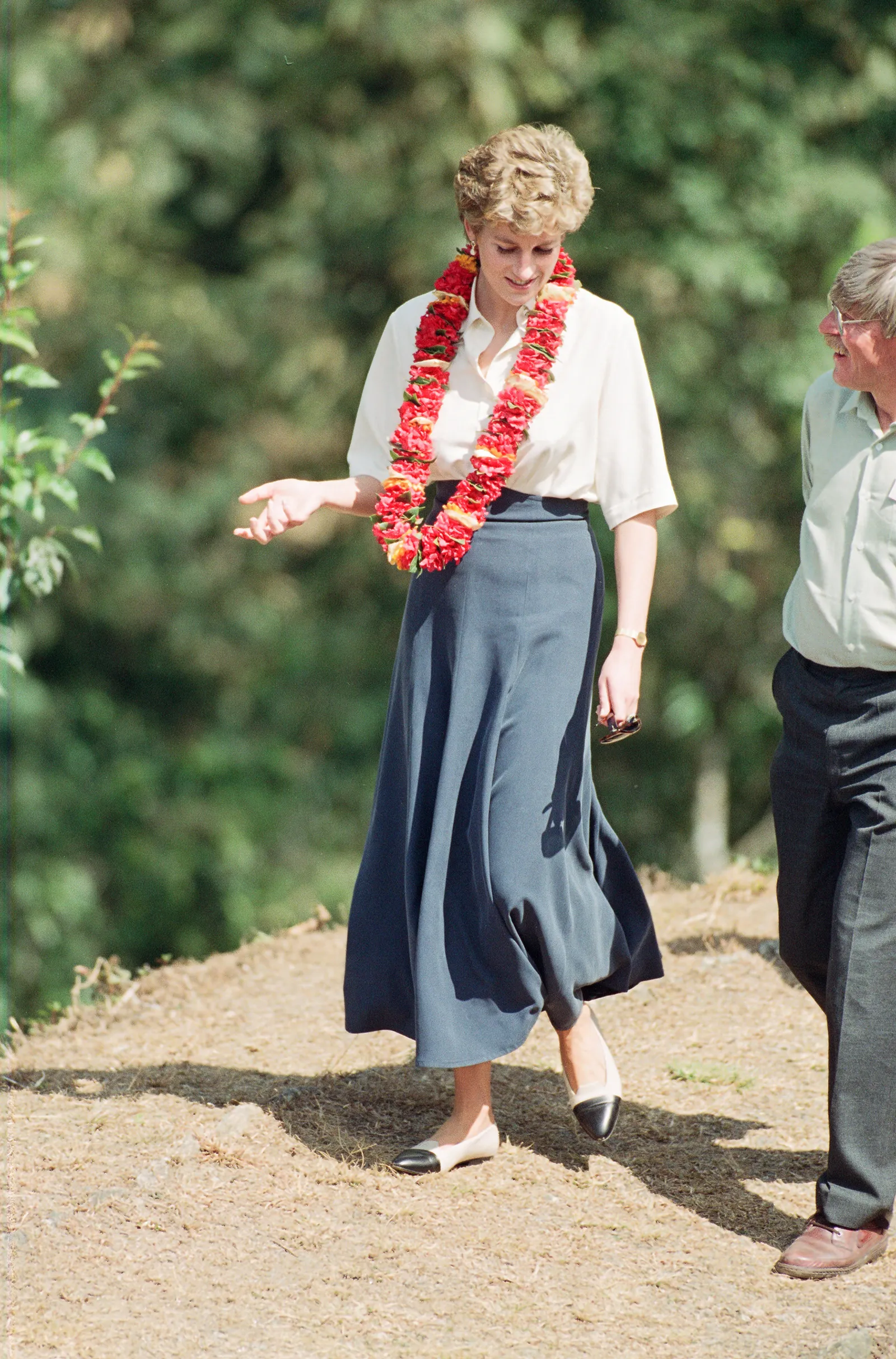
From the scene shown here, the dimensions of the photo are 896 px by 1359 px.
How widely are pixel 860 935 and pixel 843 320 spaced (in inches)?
47.4

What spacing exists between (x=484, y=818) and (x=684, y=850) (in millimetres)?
7023

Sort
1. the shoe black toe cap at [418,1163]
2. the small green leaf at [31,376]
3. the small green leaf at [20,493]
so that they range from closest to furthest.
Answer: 1. the shoe black toe cap at [418,1163]
2. the small green leaf at [31,376]
3. the small green leaf at [20,493]

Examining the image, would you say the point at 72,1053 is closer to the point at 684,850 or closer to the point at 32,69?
the point at 684,850

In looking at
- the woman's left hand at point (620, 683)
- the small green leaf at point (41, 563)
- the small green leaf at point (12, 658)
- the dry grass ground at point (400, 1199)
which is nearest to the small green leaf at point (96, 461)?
the small green leaf at point (41, 563)

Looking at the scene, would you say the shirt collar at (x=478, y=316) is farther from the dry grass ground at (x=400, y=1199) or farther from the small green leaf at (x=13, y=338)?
the dry grass ground at (x=400, y=1199)

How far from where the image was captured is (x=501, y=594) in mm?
3594

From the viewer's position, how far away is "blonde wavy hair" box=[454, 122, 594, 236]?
11.0 feet

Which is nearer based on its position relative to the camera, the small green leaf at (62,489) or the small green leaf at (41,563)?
the small green leaf at (62,489)

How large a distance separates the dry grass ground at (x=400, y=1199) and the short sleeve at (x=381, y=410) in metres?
1.61

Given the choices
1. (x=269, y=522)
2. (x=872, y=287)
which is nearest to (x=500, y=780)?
(x=269, y=522)

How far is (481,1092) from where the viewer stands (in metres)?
3.77

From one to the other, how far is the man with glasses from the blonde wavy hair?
1.98 ft

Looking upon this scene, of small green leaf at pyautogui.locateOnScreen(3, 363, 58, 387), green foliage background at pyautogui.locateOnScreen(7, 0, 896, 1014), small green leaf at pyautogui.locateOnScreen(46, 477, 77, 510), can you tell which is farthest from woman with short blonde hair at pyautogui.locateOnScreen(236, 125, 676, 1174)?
green foliage background at pyautogui.locateOnScreen(7, 0, 896, 1014)

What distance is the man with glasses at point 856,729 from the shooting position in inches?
124
